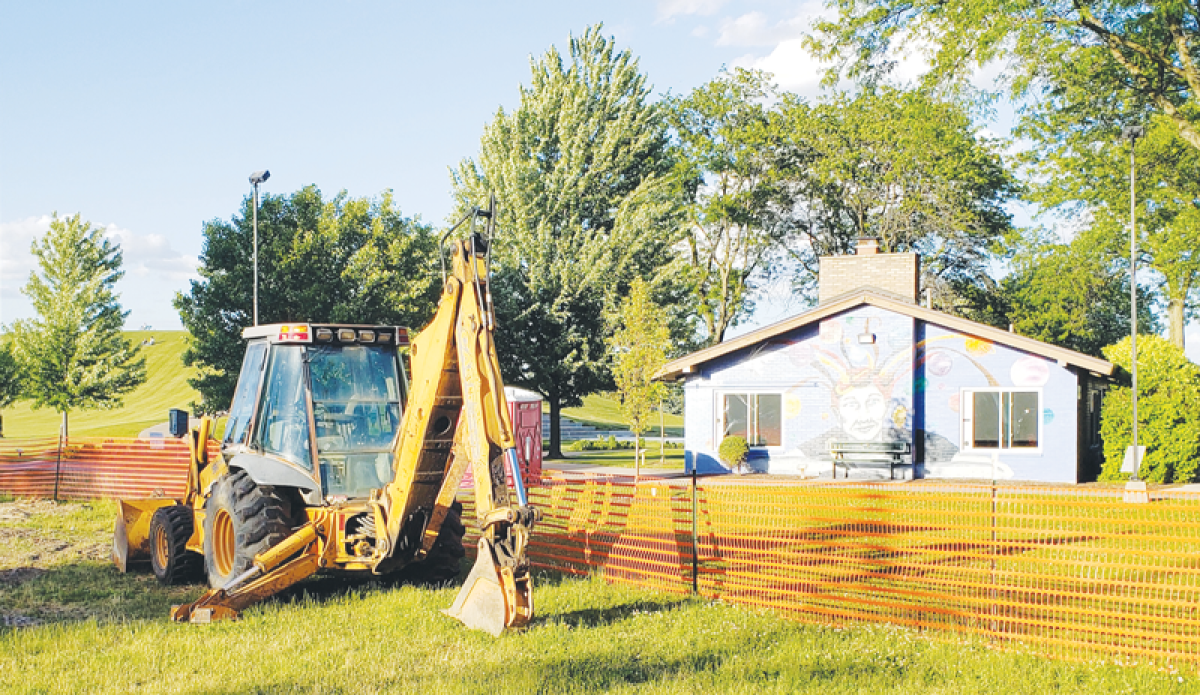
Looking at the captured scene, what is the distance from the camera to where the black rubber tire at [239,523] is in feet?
30.4

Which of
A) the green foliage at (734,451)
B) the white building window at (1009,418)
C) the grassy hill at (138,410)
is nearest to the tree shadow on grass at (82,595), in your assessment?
the green foliage at (734,451)

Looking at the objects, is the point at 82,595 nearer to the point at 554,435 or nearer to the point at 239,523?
the point at 239,523

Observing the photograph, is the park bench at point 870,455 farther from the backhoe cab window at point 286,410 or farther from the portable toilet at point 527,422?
the backhoe cab window at point 286,410

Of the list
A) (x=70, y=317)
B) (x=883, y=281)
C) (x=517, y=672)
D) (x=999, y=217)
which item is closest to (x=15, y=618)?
(x=517, y=672)

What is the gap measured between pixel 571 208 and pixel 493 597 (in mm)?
29750

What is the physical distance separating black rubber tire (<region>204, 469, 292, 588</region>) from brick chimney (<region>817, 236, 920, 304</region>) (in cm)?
2290

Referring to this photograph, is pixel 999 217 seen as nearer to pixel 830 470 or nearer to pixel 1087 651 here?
pixel 830 470

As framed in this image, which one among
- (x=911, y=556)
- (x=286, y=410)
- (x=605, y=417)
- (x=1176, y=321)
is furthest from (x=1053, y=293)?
(x=605, y=417)

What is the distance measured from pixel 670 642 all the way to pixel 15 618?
237 inches

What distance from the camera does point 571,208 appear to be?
120 feet

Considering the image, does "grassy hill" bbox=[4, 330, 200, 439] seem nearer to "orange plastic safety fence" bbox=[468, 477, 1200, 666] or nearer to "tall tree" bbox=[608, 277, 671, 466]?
"tall tree" bbox=[608, 277, 671, 466]

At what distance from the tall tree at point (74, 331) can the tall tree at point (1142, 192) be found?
3519 cm

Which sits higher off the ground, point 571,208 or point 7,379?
point 571,208

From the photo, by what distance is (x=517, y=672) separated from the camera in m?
7.04
